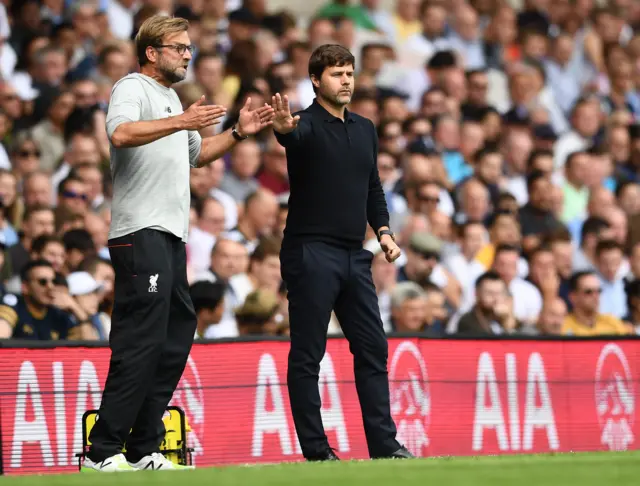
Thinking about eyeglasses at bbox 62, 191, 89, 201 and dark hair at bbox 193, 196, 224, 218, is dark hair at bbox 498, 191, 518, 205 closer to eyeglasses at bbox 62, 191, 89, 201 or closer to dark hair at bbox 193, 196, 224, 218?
dark hair at bbox 193, 196, 224, 218

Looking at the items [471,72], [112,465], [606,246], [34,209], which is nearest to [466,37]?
[471,72]

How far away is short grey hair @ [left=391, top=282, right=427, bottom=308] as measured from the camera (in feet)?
38.9

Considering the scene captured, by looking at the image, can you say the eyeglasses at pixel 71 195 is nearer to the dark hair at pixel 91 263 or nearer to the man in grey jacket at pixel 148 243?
the dark hair at pixel 91 263

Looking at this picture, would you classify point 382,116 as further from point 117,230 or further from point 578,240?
point 117,230

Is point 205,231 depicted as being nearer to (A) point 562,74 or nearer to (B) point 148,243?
(B) point 148,243

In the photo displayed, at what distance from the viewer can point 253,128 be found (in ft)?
25.7

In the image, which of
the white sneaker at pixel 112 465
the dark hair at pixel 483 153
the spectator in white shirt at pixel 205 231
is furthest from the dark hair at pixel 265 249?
the white sneaker at pixel 112 465

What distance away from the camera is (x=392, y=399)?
1012 cm

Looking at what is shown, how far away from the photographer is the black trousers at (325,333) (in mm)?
7977

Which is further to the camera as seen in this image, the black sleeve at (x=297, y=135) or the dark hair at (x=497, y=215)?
the dark hair at (x=497, y=215)

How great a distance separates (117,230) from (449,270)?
6598 mm

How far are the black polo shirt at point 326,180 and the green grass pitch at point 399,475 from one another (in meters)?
1.43

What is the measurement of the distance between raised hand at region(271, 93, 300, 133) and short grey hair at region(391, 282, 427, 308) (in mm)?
4202

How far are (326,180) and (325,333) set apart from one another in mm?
827
